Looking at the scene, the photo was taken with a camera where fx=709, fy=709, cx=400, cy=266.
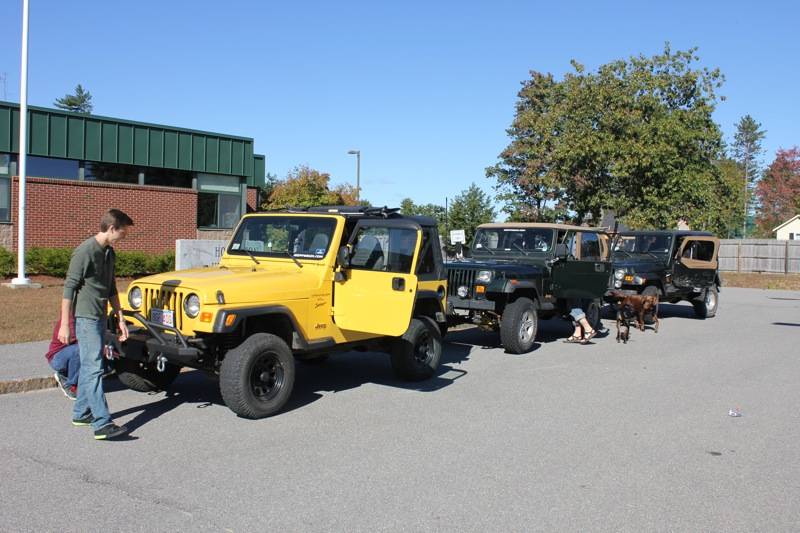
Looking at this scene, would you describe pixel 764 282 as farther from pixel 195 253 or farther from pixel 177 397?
pixel 177 397

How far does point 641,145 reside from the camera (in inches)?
1036

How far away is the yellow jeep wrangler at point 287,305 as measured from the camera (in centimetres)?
633

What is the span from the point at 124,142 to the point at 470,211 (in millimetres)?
13054

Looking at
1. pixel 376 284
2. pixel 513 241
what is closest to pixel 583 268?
pixel 513 241

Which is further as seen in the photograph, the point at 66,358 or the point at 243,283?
the point at 243,283

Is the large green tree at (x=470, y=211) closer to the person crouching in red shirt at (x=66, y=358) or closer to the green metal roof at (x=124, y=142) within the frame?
the green metal roof at (x=124, y=142)

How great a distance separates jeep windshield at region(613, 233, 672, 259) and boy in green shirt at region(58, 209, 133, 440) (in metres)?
13.1

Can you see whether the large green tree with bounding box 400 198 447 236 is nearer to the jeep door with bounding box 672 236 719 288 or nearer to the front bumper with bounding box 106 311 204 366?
the jeep door with bounding box 672 236 719 288

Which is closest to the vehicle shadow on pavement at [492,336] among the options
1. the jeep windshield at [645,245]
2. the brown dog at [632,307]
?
the brown dog at [632,307]

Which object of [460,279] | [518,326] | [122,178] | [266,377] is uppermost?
[122,178]

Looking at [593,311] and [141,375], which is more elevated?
[593,311]

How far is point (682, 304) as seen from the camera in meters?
21.4

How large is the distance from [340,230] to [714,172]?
2473 cm

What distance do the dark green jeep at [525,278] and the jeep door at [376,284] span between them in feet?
9.66
